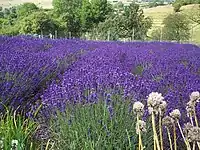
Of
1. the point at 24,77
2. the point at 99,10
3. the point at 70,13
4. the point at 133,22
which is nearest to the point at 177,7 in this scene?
the point at 99,10

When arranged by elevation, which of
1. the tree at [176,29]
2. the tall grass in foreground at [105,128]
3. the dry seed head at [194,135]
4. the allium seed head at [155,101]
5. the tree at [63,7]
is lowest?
the tree at [176,29]

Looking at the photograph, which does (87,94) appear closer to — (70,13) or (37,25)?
(37,25)

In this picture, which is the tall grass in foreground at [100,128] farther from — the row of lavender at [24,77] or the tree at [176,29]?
the tree at [176,29]

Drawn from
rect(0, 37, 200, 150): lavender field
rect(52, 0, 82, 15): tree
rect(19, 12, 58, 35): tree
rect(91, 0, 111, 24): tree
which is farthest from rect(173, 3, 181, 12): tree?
rect(0, 37, 200, 150): lavender field

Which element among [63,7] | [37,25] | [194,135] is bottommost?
[37,25]

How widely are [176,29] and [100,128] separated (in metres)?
29.0

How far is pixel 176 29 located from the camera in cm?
3089

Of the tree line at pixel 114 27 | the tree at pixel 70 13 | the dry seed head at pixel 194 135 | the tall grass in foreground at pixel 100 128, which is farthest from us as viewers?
the tree at pixel 70 13

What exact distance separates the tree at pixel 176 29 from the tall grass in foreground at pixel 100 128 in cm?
2779

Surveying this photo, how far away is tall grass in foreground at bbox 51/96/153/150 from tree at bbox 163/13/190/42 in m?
27.8

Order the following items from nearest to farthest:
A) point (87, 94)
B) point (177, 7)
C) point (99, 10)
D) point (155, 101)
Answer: point (155, 101) → point (87, 94) → point (99, 10) → point (177, 7)

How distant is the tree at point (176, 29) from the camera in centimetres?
3038

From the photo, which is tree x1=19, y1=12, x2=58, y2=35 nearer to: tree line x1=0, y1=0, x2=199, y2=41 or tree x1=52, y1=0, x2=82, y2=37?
tree line x1=0, y1=0, x2=199, y2=41

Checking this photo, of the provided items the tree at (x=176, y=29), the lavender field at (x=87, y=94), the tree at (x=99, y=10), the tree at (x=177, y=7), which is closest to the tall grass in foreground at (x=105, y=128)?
the lavender field at (x=87, y=94)
